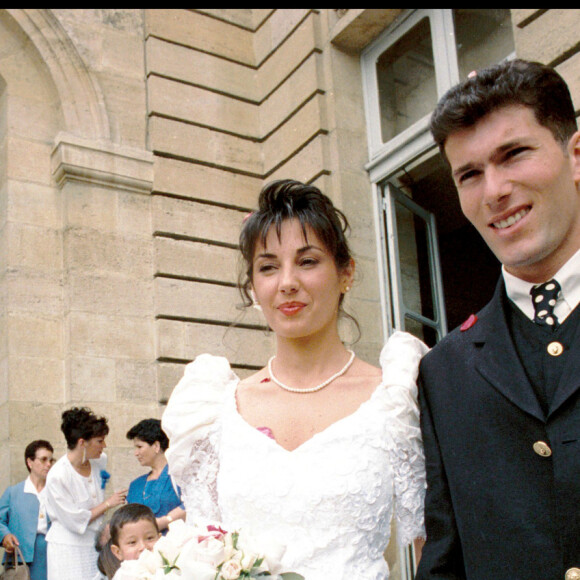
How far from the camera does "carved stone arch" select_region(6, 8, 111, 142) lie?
775 cm

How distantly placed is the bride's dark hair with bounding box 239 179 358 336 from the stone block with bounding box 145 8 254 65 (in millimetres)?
6206

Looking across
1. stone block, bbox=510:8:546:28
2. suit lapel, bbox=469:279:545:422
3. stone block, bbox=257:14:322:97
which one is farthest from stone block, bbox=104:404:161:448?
suit lapel, bbox=469:279:545:422

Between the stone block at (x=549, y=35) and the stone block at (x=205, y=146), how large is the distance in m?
3.61

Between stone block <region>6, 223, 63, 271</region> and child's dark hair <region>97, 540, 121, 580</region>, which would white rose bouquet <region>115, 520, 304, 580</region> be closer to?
child's dark hair <region>97, 540, 121, 580</region>

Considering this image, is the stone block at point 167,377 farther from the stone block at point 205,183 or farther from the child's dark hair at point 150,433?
the stone block at point 205,183

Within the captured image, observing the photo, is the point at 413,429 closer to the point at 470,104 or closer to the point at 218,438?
the point at 218,438

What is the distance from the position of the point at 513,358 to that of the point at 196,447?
121 centimetres

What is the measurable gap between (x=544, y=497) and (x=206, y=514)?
49.5 inches

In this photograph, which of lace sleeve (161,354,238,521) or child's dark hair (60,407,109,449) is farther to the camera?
→ child's dark hair (60,407,109,449)

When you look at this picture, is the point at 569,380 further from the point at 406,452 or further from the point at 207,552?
the point at 207,552

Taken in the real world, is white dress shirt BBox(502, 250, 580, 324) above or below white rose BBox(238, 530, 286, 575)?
above

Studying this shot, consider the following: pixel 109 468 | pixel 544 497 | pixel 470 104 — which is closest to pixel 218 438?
pixel 544 497

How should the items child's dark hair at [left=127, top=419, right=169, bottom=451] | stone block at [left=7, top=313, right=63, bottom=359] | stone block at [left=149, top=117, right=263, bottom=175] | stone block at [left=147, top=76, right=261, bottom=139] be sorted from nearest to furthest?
child's dark hair at [left=127, top=419, right=169, bottom=451]
stone block at [left=7, top=313, right=63, bottom=359]
stone block at [left=149, top=117, right=263, bottom=175]
stone block at [left=147, top=76, right=261, bottom=139]

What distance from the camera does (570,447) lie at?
6.14 ft
